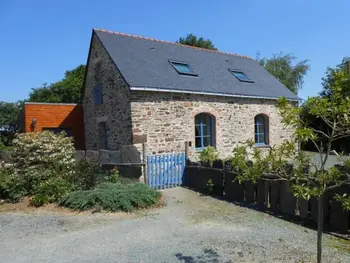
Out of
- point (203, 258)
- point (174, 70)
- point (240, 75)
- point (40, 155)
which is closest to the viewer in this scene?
Result: point (203, 258)

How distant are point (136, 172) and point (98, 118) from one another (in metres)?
4.92

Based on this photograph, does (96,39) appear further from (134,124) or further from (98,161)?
(98,161)

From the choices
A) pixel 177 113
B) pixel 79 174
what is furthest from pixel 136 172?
pixel 177 113

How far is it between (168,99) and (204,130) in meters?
2.48

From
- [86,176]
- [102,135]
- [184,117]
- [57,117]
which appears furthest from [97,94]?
[86,176]

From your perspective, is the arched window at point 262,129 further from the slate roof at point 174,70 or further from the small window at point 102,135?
the small window at point 102,135

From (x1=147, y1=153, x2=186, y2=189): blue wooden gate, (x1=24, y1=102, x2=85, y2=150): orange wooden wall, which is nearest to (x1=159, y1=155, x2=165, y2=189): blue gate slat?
(x1=147, y1=153, x2=186, y2=189): blue wooden gate

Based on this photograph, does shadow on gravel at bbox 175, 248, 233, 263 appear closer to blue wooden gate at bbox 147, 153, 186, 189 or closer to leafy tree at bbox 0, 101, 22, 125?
blue wooden gate at bbox 147, 153, 186, 189

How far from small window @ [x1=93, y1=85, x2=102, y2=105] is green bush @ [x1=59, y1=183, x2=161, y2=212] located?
636 centimetres

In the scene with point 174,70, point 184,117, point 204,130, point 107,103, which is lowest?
point 204,130

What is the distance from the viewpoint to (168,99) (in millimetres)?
11641

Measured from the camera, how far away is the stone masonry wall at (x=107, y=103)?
11.3 metres

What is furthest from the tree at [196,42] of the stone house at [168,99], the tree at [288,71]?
the stone house at [168,99]

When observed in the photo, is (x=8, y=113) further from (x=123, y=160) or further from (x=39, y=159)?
(x=123, y=160)
